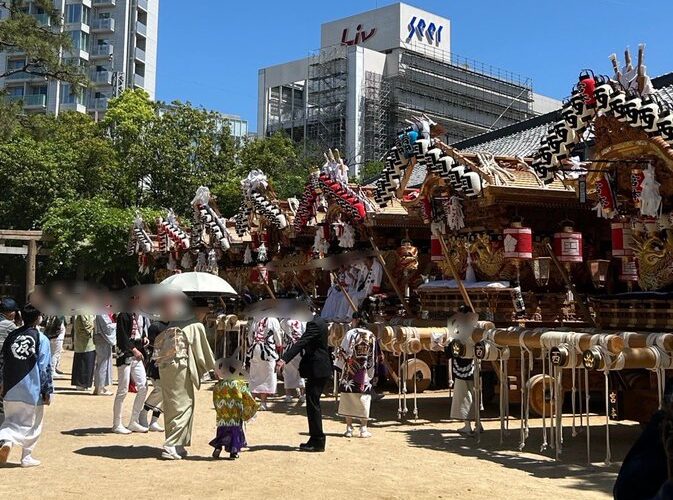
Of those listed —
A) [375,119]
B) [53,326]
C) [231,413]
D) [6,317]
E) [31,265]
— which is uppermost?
[375,119]

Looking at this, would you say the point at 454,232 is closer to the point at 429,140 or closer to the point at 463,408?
the point at 429,140

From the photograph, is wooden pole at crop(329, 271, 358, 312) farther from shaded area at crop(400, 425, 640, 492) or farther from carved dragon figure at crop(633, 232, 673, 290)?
carved dragon figure at crop(633, 232, 673, 290)

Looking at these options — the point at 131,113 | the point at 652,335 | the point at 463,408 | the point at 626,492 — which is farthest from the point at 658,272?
the point at 131,113

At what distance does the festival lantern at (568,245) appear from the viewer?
12.2 m

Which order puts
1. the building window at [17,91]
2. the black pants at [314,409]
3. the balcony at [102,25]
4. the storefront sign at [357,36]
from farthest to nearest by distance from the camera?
the storefront sign at [357,36] → the balcony at [102,25] → the building window at [17,91] → the black pants at [314,409]

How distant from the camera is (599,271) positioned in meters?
13.0

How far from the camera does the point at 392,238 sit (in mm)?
16062

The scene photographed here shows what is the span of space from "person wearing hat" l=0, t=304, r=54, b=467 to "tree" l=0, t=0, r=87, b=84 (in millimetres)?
13866

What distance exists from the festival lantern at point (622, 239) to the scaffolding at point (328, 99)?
46.4 m

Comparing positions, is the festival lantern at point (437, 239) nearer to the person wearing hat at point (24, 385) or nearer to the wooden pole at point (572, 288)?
the wooden pole at point (572, 288)

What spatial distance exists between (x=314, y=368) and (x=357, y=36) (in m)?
58.0

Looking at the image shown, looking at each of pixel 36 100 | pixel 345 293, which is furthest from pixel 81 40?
pixel 345 293

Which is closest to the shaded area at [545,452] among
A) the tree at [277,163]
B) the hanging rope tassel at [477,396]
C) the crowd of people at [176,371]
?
the hanging rope tassel at [477,396]

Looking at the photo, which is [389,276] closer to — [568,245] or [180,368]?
[568,245]
